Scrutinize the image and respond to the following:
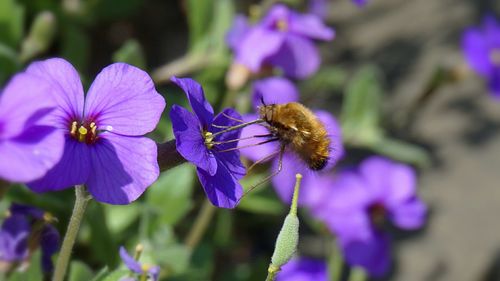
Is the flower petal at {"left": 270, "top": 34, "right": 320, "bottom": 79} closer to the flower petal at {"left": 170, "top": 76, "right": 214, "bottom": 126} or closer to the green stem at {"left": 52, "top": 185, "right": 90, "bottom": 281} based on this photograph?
the flower petal at {"left": 170, "top": 76, "right": 214, "bottom": 126}

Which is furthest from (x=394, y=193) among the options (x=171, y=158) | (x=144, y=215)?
(x=171, y=158)

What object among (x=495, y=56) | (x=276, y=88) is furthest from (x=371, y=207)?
(x=495, y=56)

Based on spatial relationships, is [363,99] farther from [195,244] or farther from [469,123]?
[195,244]

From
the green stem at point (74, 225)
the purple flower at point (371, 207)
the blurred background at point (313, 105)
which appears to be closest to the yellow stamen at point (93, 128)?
the green stem at point (74, 225)

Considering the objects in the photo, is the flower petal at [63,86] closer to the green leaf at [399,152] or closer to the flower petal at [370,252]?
the flower petal at [370,252]

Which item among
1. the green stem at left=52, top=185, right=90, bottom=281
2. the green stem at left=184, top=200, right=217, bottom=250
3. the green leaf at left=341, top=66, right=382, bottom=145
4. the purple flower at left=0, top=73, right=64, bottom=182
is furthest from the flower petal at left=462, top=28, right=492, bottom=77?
the purple flower at left=0, top=73, right=64, bottom=182

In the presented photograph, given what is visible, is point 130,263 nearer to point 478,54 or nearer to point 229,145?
point 229,145
